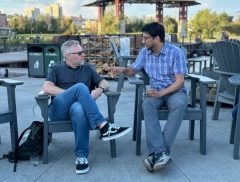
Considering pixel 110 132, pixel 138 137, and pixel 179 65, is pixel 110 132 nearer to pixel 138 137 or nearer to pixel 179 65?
pixel 138 137

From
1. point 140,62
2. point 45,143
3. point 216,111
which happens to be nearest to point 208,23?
point 216,111

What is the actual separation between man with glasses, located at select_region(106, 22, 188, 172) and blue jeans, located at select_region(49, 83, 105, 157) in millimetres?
462

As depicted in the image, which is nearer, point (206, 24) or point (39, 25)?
point (206, 24)

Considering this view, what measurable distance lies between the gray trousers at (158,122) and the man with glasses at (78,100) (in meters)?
0.22

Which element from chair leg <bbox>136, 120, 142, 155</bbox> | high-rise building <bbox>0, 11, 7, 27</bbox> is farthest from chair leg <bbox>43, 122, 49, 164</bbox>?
high-rise building <bbox>0, 11, 7, 27</bbox>

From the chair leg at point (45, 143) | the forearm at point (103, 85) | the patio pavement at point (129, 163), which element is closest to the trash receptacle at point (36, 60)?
the patio pavement at point (129, 163)

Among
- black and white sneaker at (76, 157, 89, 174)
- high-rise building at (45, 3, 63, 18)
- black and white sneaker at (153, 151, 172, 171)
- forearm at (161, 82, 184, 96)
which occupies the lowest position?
black and white sneaker at (76, 157, 89, 174)

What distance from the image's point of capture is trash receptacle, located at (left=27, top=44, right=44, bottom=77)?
31.8 feet

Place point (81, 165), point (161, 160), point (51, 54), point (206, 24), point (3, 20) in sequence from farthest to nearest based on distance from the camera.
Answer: point (3, 20) → point (206, 24) → point (51, 54) → point (81, 165) → point (161, 160)

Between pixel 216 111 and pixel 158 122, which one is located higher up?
pixel 158 122

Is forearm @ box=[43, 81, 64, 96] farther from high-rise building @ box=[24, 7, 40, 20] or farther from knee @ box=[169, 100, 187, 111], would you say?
high-rise building @ box=[24, 7, 40, 20]

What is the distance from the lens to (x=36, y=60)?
9.81m

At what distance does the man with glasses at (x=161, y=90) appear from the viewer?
3057 mm

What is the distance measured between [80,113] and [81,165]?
44 cm
